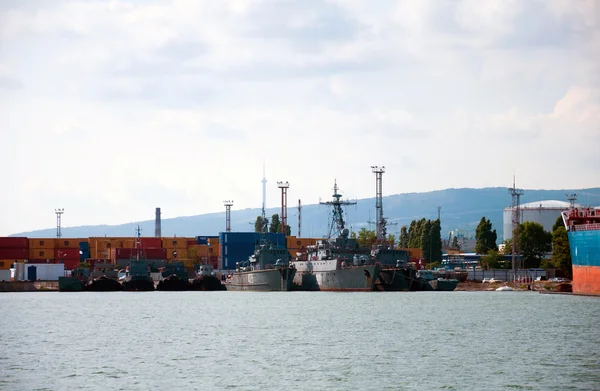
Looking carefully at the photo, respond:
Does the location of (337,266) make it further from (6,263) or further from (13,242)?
(13,242)

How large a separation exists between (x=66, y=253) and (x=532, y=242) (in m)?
84.5

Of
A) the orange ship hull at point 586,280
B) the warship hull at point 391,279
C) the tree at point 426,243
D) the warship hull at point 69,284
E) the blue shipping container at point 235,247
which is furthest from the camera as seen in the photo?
the tree at point 426,243

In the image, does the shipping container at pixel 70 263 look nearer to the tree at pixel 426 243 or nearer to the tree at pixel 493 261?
the tree at pixel 426 243

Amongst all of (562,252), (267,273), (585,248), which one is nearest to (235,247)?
(267,273)

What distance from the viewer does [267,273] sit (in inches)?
5541

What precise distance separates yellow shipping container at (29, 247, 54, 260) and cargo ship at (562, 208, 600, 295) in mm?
107586

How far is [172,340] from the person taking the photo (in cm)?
6231

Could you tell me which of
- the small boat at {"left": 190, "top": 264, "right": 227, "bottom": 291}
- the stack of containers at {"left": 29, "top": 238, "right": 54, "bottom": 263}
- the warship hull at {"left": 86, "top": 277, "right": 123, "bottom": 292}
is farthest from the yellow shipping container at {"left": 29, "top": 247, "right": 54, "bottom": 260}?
the small boat at {"left": 190, "top": 264, "right": 227, "bottom": 291}

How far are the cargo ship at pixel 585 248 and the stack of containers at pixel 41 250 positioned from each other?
353 feet

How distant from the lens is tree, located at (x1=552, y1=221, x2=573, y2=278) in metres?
135

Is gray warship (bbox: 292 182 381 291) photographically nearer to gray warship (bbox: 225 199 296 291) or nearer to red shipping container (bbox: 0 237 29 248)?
gray warship (bbox: 225 199 296 291)

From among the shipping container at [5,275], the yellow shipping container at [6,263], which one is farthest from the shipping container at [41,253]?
the shipping container at [5,275]

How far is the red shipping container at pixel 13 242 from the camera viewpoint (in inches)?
7096

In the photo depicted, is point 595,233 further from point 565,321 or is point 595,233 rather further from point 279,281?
point 279,281
